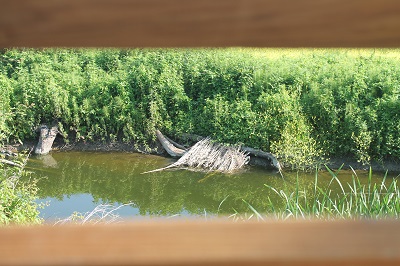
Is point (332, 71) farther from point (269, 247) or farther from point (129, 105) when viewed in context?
point (269, 247)

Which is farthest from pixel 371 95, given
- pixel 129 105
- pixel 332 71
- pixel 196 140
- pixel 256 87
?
pixel 129 105

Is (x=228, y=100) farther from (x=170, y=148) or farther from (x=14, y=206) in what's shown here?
(x=14, y=206)

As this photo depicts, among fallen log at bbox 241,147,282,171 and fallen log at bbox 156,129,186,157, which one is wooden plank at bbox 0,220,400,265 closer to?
fallen log at bbox 241,147,282,171

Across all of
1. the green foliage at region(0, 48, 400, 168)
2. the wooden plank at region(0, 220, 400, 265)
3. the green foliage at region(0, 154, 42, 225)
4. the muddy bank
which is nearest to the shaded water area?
the muddy bank

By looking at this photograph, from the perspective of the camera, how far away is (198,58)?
1270cm

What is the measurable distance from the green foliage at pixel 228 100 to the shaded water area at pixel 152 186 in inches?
22.9

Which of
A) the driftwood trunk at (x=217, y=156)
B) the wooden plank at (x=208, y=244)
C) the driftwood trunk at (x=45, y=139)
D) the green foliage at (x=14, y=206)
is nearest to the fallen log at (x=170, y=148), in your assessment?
the driftwood trunk at (x=217, y=156)
